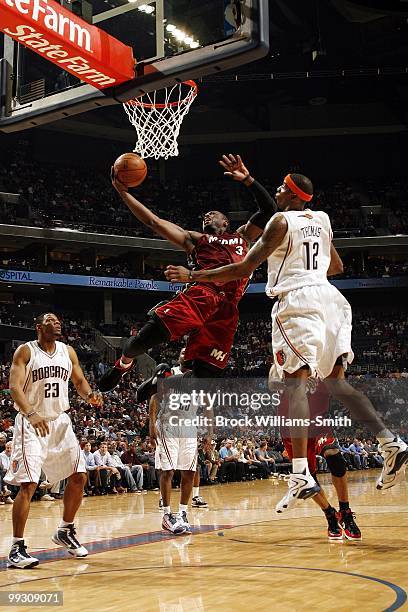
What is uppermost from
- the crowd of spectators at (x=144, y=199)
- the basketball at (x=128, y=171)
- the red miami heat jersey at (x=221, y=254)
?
the crowd of spectators at (x=144, y=199)

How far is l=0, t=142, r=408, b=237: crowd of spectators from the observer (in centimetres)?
2955

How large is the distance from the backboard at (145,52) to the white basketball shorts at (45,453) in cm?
272

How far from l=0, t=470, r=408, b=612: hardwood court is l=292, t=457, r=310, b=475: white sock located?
25.4 inches

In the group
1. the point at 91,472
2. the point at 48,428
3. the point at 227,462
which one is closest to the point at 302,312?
the point at 48,428

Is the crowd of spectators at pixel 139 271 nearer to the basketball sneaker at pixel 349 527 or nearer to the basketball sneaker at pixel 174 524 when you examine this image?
the basketball sneaker at pixel 174 524

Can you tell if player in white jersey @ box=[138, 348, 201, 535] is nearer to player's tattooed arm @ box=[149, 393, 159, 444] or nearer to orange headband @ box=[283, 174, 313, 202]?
player's tattooed arm @ box=[149, 393, 159, 444]

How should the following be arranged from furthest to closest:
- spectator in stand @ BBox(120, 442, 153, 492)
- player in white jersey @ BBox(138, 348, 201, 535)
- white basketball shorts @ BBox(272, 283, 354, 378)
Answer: spectator in stand @ BBox(120, 442, 153, 492) → player in white jersey @ BBox(138, 348, 201, 535) → white basketball shorts @ BBox(272, 283, 354, 378)

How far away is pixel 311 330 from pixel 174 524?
3.46 meters

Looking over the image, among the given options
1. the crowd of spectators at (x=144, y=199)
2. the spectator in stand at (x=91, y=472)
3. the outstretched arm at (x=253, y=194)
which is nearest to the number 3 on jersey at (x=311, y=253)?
the outstretched arm at (x=253, y=194)

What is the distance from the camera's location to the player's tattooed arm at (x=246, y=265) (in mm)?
4531

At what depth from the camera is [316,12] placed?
24219 millimetres

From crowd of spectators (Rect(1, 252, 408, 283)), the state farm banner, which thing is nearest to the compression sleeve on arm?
the state farm banner

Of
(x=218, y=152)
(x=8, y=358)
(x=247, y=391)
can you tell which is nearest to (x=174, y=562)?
(x=247, y=391)

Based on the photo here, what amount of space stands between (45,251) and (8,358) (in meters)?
6.15
